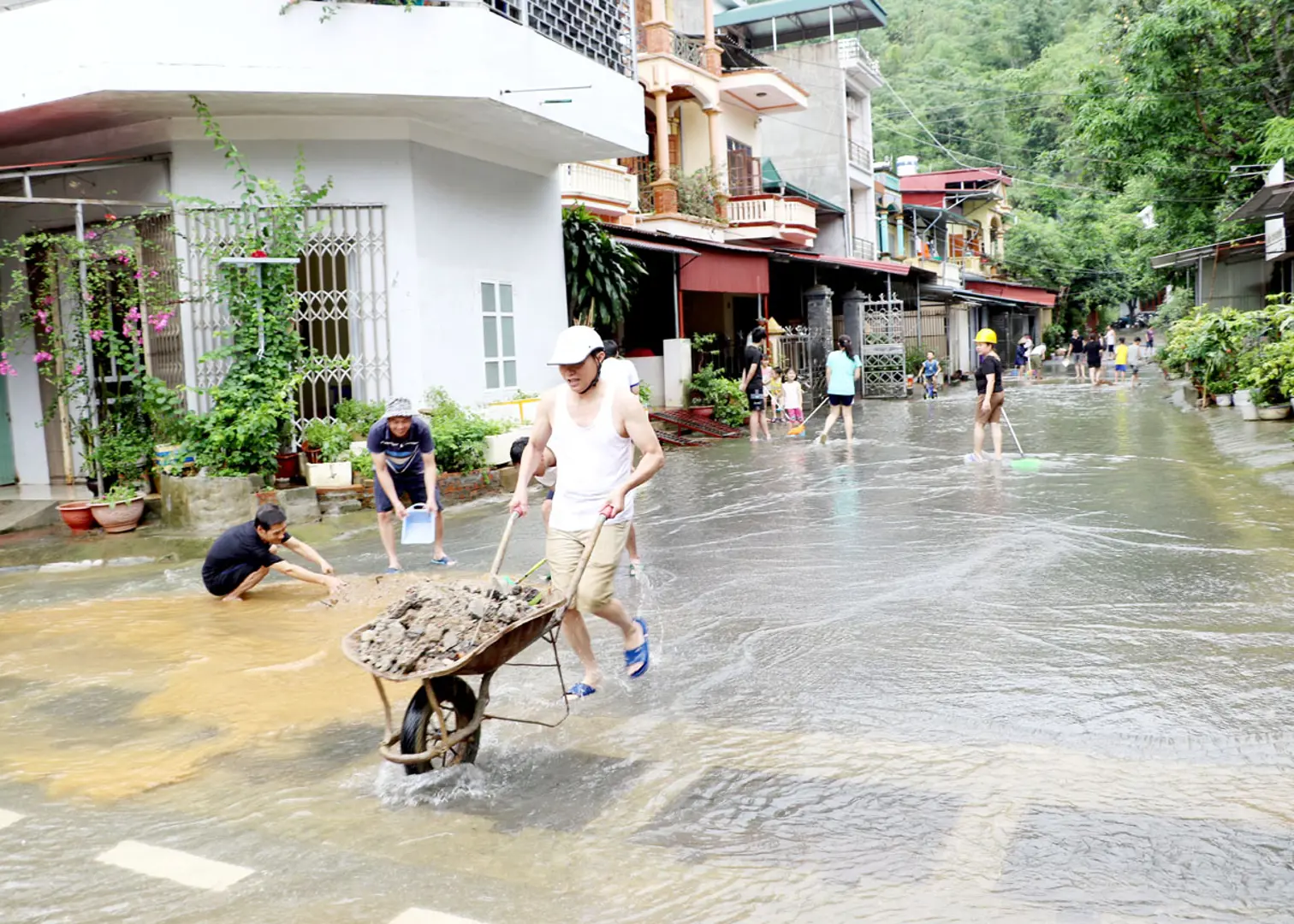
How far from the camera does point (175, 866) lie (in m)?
3.91

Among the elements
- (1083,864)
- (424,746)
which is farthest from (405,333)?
Answer: (1083,864)

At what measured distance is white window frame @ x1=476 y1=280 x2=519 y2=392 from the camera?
564 inches

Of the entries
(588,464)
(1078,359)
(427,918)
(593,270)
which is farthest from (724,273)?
(1078,359)

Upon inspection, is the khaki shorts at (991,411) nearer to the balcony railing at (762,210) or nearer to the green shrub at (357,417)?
the green shrub at (357,417)

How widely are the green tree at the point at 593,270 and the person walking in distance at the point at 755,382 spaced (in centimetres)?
222

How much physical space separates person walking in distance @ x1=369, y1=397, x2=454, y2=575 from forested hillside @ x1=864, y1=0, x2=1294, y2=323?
64.4ft

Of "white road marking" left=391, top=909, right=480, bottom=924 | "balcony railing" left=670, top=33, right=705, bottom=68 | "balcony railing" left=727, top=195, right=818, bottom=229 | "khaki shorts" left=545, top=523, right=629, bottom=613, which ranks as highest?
"balcony railing" left=670, top=33, right=705, bottom=68

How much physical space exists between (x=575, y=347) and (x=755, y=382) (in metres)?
13.3

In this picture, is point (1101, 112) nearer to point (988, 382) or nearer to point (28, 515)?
point (988, 382)

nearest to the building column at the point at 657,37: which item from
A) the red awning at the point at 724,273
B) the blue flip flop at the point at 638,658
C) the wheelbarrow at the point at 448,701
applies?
the red awning at the point at 724,273

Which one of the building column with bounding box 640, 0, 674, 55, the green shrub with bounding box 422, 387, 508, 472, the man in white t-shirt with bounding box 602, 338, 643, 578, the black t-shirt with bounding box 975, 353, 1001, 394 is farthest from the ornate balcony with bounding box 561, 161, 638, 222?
the man in white t-shirt with bounding box 602, 338, 643, 578

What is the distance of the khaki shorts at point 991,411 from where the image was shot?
13.9 m

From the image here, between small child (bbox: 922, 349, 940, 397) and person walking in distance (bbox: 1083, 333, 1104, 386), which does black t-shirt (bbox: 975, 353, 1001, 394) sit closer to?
small child (bbox: 922, 349, 940, 397)

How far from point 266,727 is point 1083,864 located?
3.76m
